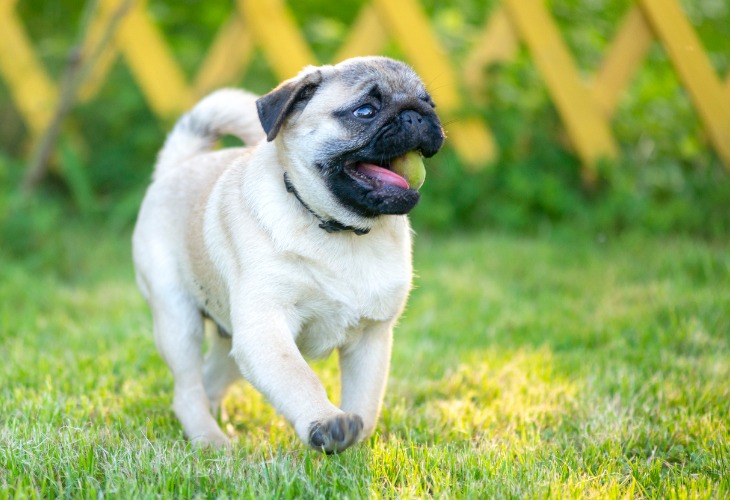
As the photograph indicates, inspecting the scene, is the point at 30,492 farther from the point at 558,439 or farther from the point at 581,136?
the point at 581,136

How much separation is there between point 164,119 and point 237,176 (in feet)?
14.4

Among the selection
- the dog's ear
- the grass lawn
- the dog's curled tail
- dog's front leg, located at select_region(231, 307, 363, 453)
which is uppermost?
the dog's ear

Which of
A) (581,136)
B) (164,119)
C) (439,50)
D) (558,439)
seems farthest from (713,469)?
(164,119)

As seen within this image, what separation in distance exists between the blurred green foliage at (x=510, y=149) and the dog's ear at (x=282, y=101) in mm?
3568

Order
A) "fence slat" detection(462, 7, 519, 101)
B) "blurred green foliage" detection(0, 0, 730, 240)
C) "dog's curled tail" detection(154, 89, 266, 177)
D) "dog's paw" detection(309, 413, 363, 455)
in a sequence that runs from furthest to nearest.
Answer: "fence slat" detection(462, 7, 519, 101), "blurred green foliage" detection(0, 0, 730, 240), "dog's curled tail" detection(154, 89, 266, 177), "dog's paw" detection(309, 413, 363, 455)

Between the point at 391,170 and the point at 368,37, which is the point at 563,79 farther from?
the point at 391,170

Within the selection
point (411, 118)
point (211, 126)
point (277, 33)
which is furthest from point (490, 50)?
point (411, 118)

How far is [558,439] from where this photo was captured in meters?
3.18

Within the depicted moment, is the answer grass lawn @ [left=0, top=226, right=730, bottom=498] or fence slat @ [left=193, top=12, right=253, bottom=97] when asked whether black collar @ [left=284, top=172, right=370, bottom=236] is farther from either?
fence slat @ [left=193, top=12, right=253, bottom=97]

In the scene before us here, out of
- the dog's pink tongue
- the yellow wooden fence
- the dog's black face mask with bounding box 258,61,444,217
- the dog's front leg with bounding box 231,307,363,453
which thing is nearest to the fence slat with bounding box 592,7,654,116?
the yellow wooden fence

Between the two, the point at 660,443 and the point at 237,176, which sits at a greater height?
the point at 237,176

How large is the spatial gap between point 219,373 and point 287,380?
1.13 meters

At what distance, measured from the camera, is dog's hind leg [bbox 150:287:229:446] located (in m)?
3.43

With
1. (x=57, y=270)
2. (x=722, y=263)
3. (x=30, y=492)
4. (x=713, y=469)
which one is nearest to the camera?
(x=30, y=492)
